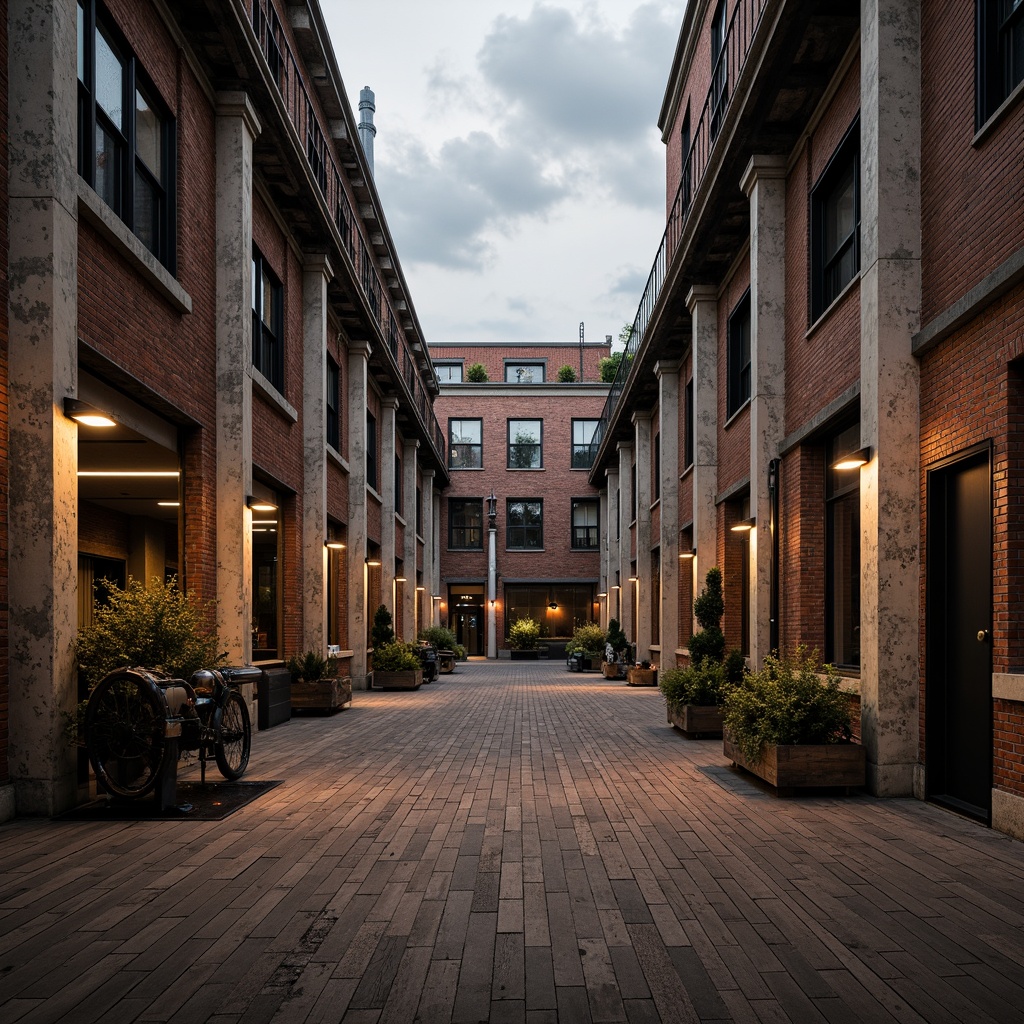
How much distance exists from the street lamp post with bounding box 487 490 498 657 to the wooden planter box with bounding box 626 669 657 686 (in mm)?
19019

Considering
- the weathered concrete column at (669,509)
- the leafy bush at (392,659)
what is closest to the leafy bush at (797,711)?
the weathered concrete column at (669,509)

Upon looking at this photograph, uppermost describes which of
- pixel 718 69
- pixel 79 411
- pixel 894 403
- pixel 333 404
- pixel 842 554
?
pixel 718 69

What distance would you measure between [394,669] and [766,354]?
12718mm

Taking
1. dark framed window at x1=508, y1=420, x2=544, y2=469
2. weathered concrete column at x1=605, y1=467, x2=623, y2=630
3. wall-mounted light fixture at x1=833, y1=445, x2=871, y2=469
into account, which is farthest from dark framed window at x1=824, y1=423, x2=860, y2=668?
dark framed window at x1=508, y1=420, x2=544, y2=469

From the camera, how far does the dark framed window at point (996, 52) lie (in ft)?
22.4

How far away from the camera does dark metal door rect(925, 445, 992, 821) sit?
23.0 ft

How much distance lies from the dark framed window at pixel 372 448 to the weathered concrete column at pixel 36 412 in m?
18.6

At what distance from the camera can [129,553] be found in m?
19.5

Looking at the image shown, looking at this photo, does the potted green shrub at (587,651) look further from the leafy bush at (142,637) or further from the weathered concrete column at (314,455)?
the leafy bush at (142,637)

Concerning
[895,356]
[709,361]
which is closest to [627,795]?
[895,356]

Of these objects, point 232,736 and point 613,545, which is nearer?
point 232,736

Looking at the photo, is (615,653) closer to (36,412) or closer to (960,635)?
(960,635)

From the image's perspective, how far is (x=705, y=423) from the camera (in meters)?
17.8

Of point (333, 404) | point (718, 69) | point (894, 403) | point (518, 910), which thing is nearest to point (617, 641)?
point (333, 404)
